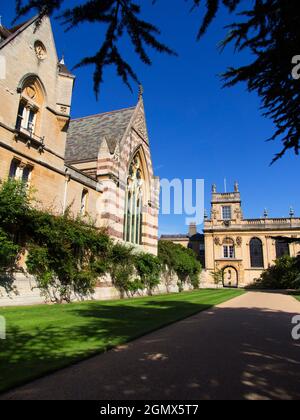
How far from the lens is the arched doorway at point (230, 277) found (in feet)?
160

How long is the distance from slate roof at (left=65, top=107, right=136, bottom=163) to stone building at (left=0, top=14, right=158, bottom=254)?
95mm

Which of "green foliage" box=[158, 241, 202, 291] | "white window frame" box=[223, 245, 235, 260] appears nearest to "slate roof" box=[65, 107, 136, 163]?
"green foliage" box=[158, 241, 202, 291]

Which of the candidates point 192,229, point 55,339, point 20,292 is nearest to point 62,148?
point 20,292

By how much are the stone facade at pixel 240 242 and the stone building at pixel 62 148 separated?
1029 inches

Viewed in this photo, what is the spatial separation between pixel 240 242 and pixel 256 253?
2972 mm

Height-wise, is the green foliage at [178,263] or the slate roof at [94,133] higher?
the slate roof at [94,133]

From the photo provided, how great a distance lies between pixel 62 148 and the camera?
1742cm

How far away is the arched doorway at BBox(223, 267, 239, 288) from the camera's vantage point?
48.9 metres

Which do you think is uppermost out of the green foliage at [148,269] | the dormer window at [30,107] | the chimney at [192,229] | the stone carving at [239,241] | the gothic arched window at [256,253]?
the chimney at [192,229]

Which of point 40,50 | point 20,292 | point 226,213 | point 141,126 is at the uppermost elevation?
point 141,126

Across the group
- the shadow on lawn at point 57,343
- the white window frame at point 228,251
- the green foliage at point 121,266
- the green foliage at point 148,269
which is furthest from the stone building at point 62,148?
the white window frame at point 228,251

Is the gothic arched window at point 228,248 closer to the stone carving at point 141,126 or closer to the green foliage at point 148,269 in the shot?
the green foliage at point 148,269

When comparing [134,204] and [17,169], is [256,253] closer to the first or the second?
[134,204]
